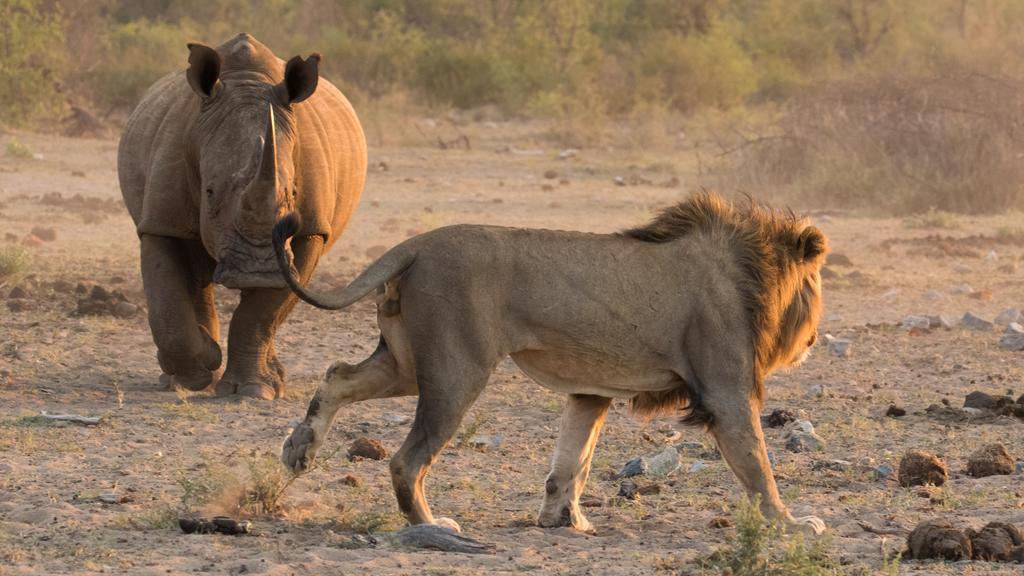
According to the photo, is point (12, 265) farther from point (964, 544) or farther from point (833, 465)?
point (964, 544)

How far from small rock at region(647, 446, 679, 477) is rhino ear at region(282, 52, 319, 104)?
2604 mm

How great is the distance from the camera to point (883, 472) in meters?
7.16

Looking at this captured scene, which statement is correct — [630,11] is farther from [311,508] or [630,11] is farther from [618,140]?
[311,508]

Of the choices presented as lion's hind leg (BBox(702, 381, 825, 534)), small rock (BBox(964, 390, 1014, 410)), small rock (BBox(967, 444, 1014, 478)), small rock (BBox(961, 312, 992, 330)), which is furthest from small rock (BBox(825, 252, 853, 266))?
lion's hind leg (BBox(702, 381, 825, 534))

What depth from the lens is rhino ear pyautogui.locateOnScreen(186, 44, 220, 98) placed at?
26.1ft

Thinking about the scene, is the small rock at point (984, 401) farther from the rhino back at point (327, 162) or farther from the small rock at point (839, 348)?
the rhino back at point (327, 162)

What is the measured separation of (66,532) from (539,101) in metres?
25.5

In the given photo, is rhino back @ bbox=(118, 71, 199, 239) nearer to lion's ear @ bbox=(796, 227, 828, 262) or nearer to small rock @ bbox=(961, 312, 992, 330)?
lion's ear @ bbox=(796, 227, 828, 262)


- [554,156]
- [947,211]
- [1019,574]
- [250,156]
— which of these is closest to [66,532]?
[250,156]

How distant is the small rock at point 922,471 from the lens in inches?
273

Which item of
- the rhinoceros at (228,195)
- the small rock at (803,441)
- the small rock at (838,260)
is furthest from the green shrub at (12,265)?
the small rock at (838,260)

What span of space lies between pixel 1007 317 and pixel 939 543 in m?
6.70

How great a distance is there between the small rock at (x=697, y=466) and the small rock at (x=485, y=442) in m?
1.00

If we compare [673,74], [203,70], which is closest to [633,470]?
[203,70]
